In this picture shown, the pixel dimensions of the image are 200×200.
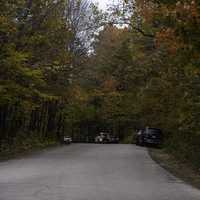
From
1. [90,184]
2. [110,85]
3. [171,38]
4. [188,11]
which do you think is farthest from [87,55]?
[188,11]

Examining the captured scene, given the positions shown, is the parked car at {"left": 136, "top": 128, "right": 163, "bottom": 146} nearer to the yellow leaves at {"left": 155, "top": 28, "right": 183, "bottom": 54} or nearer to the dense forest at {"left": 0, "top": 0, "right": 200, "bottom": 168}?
the dense forest at {"left": 0, "top": 0, "right": 200, "bottom": 168}

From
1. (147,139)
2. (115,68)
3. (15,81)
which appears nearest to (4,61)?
(15,81)

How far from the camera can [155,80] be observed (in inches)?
1394

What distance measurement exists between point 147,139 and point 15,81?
23802 mm

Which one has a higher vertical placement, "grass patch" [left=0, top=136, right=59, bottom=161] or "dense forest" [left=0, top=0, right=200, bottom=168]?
"dense forest" [left=0, top=0, right=200, bottom=168]

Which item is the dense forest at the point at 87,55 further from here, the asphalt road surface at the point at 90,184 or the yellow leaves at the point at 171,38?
the asphalt road surface at the point at 90,184

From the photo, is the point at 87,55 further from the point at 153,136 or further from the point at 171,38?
the point at 171,38

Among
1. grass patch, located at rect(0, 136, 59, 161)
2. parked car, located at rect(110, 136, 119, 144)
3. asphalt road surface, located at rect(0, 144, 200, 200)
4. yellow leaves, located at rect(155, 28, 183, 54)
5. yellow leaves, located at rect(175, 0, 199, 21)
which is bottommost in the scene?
asphalt road surface, located at rect(0, 144, 200, 200)

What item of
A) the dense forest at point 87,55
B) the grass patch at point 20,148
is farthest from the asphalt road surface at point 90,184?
the grass patch at point 20,148

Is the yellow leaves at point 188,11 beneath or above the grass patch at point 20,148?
above

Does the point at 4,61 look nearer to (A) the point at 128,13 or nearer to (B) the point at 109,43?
(A) the point at 128,13

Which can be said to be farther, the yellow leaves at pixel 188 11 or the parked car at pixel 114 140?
the parked car at pixel 114 140

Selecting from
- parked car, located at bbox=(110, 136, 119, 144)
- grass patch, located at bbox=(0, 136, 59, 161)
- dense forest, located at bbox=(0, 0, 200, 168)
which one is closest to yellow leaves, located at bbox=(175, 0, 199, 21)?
dense forest, located at bbox=(0, 0, 200, 168)

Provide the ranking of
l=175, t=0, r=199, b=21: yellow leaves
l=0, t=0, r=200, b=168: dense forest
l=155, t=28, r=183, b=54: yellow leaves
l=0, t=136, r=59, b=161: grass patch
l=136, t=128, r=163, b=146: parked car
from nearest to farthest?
l=175, t=0, r=199, b=21: yellow leaves
l=155, t=28, r=183, b=54: yellow leaves
l=0, t=0, r=200, b=168: dense forest
l=0, t=136, r=59, b=161: grass patch
l=136, t=128, r=163, b=146: parked car
